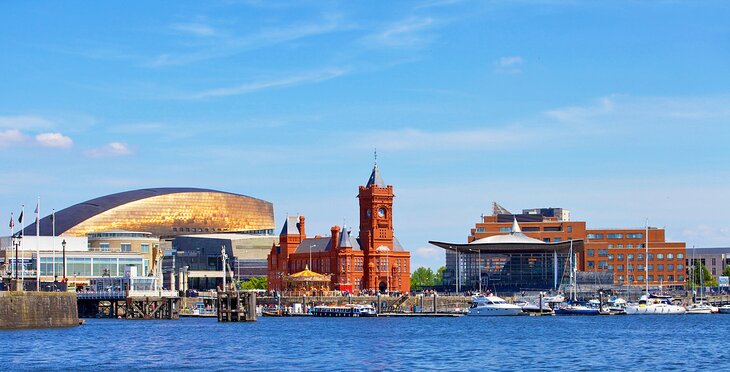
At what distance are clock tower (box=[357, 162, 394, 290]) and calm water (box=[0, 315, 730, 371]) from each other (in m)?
57.5

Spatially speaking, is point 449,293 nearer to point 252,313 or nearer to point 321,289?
point 321,289

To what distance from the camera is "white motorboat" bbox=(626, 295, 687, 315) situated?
169 meters

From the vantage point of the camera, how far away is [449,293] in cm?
19575

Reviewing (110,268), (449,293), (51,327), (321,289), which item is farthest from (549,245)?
(51,327)

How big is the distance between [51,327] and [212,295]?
77.5 meters

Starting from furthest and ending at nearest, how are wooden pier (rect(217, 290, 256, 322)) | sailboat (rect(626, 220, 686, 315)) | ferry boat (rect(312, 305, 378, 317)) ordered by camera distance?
sailboat (rect(626, 220, 686, 315)) → ferry boat (rect(312, 305, 378, 317)) → wooden pier (rect(217, 290, 256, 322))

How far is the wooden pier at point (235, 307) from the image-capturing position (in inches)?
5541

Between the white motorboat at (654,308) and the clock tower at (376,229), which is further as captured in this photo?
the clock tower at (376,229)

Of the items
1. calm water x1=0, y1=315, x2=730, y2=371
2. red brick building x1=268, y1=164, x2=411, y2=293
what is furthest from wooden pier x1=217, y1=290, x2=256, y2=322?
red brick building x1=268, y1=164, x2=411, y2=293

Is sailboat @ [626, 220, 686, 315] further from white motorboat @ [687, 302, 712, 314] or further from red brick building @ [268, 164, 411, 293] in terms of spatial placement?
red brick building @ [268, 164, 411, 293]

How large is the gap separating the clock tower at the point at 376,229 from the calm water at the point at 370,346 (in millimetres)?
57489

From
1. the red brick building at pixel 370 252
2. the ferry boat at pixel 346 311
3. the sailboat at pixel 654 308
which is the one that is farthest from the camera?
the red brick building at pixel 370 252

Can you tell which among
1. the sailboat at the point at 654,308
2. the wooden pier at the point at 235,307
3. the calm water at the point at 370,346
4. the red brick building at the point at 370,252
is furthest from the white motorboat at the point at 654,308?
the wooden pier at the point at 235,307

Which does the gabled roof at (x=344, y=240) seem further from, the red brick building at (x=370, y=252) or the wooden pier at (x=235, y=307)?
the wooden pier at (x=235, y=307)
